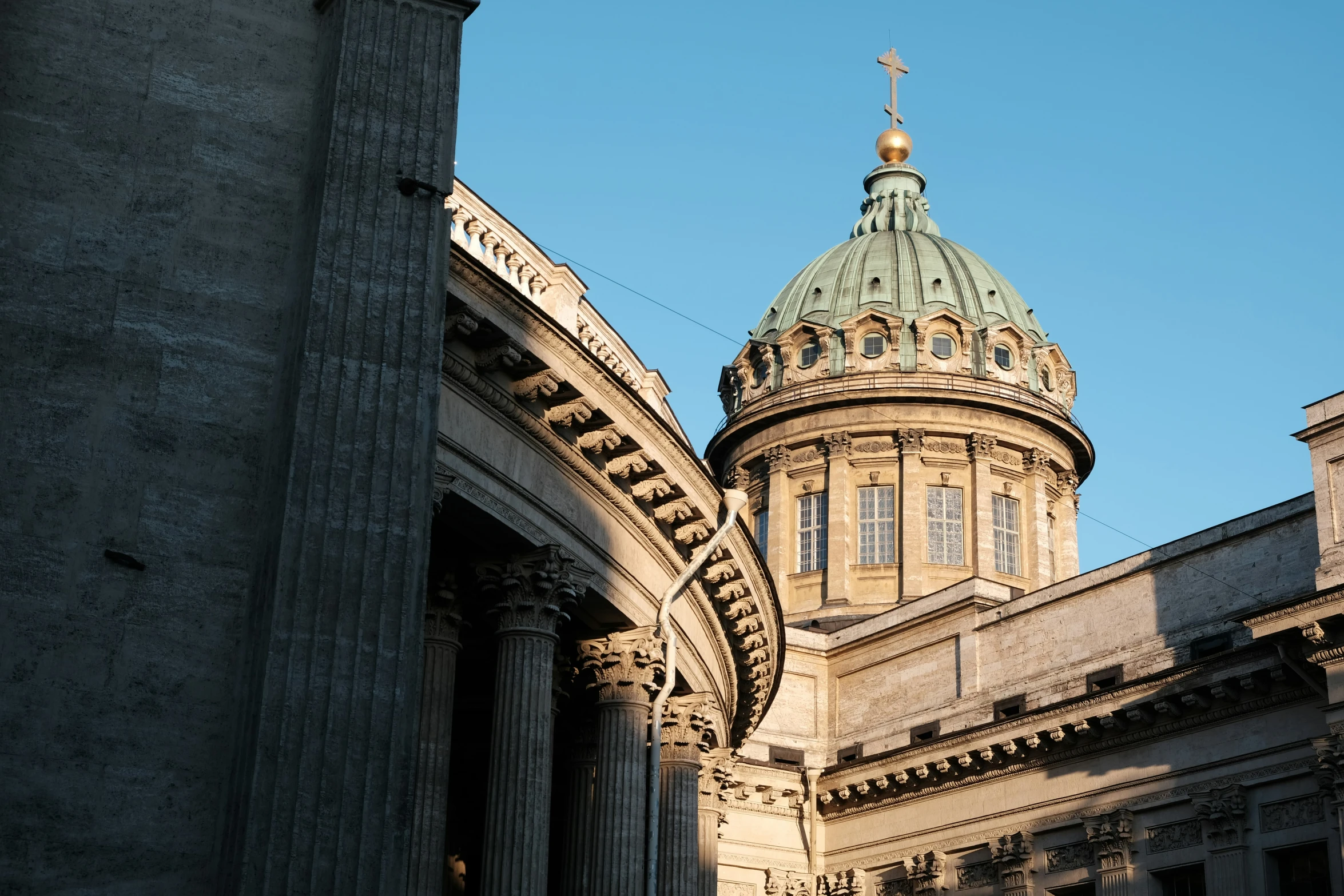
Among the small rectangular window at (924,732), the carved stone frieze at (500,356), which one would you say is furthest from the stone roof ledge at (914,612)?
the carved stone frieze at (500,356)

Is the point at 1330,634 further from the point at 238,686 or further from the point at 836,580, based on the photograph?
Result: the point at 238,686

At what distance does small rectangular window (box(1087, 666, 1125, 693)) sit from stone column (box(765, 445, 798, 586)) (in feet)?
54.5

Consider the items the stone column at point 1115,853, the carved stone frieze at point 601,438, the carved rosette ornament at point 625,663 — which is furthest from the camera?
the stone column at point 1115,853

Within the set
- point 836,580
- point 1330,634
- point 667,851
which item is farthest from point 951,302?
point 667,851

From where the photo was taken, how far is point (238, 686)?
38.8ft

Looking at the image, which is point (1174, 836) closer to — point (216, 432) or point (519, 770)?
point (519, 770)

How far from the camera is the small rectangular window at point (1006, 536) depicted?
6166cm

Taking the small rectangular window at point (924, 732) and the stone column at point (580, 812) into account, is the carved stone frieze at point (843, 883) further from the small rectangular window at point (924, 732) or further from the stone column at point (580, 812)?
the stone column at point (580, 812)

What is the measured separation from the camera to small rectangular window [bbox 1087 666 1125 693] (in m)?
45.3

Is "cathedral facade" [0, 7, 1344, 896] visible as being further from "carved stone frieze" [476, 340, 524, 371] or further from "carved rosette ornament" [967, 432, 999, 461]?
"carved rosette ornament" [967, 432, 999, 461]

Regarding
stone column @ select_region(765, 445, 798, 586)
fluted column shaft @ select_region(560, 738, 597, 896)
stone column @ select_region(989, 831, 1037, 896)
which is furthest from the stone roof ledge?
fluted column shaft @ select_region(560, 738, 597, 896)

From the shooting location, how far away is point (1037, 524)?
62688mm

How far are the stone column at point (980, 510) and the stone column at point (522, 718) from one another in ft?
125

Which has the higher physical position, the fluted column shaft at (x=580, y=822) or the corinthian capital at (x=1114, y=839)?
the corinthian capital at (x=1114, y=839)
